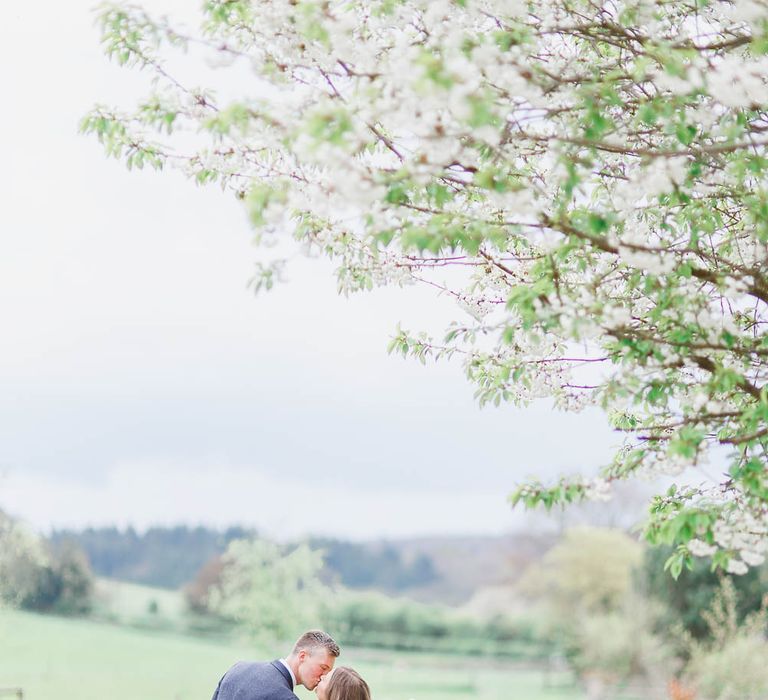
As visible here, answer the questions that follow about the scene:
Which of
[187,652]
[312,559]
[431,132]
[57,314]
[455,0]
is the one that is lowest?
[187,652]

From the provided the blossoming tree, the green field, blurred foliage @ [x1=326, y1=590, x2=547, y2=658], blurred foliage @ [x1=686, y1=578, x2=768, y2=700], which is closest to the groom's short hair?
the blossoming tree

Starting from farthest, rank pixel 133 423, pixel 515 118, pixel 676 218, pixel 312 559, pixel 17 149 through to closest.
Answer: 1. pixel 133 423
2. pixel 17 149
3. pixel 312 559
4. pixel 676 218
5. pixel 515 118

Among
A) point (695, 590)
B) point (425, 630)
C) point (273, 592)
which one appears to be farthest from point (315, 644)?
point (425, 630)

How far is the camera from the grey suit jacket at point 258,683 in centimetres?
568

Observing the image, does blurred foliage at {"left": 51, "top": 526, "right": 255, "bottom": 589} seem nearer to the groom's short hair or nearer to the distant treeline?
the distant treeline

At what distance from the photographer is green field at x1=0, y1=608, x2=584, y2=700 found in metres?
29.4

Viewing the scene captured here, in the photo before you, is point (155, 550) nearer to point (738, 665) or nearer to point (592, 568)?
point (592, 568)

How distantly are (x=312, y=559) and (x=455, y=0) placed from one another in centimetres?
2371

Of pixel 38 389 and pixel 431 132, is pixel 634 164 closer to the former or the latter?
pixel 431 132

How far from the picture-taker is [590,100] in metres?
3.89

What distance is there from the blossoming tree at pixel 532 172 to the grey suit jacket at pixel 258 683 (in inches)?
84.7

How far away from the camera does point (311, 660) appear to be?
5871mm

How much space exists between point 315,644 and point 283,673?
267 millimetres

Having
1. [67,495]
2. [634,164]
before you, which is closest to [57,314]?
[67,495]
